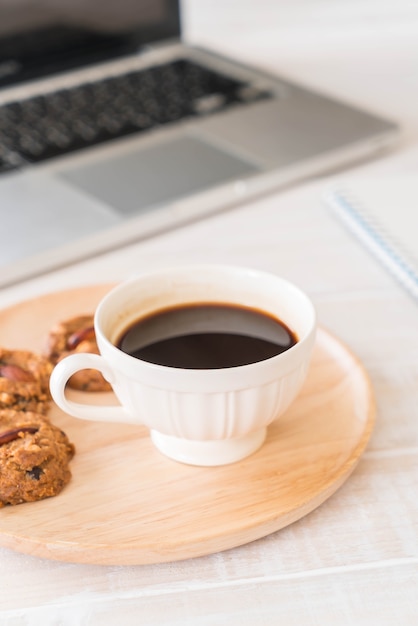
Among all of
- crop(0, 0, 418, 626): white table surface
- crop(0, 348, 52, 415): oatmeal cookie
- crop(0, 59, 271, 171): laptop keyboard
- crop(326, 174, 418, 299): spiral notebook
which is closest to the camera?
crop(0, 0, 418, 626): white table surface

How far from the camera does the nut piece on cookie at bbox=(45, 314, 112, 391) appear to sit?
655 mm

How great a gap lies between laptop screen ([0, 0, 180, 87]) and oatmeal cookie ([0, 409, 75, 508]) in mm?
752

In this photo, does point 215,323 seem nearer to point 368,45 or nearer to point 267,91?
point 267,91

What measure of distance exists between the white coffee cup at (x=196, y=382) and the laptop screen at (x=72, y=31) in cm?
68

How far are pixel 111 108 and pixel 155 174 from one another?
0.21 m

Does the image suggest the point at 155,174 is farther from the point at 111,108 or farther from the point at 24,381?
the point at 24,381

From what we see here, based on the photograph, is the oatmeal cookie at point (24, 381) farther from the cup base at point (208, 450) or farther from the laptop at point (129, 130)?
the laptop at point (129, 130)

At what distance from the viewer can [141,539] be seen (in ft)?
1.68

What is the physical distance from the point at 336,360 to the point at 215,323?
12 cm

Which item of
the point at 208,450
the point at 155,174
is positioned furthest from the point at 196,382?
the point at 155,174

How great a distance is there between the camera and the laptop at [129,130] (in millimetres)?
919

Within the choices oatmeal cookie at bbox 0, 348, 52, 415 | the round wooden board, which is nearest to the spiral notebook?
the round wooden board

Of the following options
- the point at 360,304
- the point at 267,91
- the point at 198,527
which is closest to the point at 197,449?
the point at 198,527

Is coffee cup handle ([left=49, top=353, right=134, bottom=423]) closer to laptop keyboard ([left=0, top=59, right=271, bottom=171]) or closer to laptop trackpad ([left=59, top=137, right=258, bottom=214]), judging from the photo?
laptop trackpad ([left=59, top=137, right=258, bottom=214])
